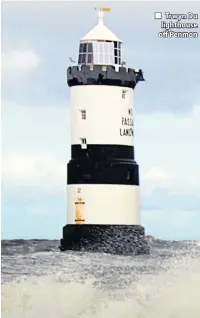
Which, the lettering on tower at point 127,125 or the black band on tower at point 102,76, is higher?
the black band on tower at point 102,76

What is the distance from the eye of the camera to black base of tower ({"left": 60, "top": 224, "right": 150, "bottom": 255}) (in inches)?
494

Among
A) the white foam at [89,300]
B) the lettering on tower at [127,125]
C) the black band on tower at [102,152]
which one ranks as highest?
the lettering on tower at [127,125]

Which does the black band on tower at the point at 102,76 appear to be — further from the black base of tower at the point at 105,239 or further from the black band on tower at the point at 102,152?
the black base of tower at the point at 105,239

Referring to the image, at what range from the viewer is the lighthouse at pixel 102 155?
1245cm

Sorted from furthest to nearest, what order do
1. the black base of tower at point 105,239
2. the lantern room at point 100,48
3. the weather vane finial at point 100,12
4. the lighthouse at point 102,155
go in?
the black base of tower at point 105,239
the lighthouse at point 102,155
the lantern room at point 100,48
the weather vane finial at point 100,12

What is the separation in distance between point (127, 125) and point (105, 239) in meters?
0.91

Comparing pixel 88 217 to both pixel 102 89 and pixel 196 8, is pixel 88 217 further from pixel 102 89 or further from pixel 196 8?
pixel 196 8

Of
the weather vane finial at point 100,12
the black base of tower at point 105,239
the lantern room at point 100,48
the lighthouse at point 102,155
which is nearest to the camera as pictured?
the weather vane finial at point 100,12

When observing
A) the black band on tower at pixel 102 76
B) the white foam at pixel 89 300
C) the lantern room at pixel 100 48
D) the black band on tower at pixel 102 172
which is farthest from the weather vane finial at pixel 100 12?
the white foam at pixel 89 300

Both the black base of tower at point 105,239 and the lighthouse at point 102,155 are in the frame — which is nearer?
the lighthouse at point 102,155

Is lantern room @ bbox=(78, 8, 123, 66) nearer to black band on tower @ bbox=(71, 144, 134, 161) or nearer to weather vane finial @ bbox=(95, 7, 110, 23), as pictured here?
weather vane finial @ bbox=(95, 7, 110, 23)

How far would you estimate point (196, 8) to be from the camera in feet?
39.1

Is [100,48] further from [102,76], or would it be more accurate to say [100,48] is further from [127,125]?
[127,125]

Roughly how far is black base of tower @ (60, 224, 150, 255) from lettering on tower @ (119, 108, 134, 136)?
2.38 ft
